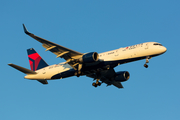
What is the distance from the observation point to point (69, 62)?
43031mm

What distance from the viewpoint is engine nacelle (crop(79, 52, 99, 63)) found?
40.6 metres

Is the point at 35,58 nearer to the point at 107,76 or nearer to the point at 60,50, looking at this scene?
the point at 60,50

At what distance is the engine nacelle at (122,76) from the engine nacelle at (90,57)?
978cm

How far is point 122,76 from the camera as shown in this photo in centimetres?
4922

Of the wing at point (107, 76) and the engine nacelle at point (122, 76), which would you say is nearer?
the wing at point (107, 76)

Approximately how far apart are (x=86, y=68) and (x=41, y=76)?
9.30 m

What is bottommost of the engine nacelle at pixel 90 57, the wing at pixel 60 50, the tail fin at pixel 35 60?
the engine nacelle at pixel 90 57

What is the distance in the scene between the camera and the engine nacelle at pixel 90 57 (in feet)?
133

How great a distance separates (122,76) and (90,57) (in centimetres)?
1087

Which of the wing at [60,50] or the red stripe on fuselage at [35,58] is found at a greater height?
the red stripe on fuselage at [35,58]

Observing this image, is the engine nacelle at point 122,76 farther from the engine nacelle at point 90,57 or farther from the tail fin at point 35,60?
the tail fin at point 35,60

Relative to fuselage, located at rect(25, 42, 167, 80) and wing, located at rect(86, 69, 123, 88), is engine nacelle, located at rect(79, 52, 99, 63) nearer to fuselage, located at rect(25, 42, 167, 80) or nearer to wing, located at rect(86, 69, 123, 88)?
fuselage, located at rect(25, 42, 167, 80)

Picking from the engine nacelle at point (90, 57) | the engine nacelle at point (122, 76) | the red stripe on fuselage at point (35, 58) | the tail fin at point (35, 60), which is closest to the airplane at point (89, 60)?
the engine nacelle at point (90, 57)

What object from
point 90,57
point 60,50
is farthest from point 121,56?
point 60,50
